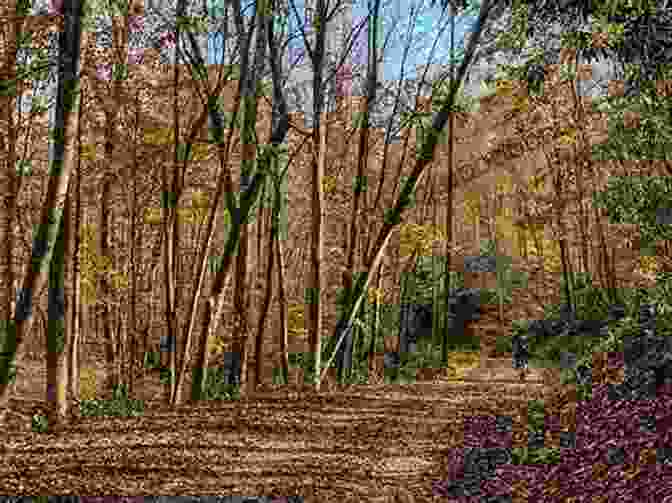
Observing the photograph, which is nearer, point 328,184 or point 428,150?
point 428,150

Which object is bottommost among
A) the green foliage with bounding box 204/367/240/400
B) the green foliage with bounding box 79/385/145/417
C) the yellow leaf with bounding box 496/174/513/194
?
the green foliage with bounding box 204/367/240/400

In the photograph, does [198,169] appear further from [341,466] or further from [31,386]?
[341,466]

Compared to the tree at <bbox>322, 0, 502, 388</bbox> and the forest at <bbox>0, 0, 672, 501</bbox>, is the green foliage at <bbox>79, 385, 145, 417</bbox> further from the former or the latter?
the tree at <bbox>322, 0, 502, 388</bbox>

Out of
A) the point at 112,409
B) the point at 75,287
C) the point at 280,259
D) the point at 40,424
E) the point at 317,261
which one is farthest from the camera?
the point at 280,259

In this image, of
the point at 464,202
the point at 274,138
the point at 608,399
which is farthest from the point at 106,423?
the point at 464,202

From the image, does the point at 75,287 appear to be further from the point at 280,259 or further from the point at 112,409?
the point at 280,259

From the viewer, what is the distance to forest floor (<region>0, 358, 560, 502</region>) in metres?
7.55

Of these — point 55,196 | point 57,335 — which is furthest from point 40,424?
point 55,196

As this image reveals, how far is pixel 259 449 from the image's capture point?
9164 millimetres

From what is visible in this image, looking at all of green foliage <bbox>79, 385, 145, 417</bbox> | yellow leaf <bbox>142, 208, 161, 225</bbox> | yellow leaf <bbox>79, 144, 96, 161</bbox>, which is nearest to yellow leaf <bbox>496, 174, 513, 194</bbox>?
yellow leaf <bbox>142, 208, 161, 225</bbox>

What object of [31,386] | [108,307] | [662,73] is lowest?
[31,386]

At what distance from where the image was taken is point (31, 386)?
2272 cm

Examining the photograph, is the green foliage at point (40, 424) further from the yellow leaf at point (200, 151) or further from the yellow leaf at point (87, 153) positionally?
the yellow leaf at point (200, 151)

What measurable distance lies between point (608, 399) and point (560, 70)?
4.83 m
